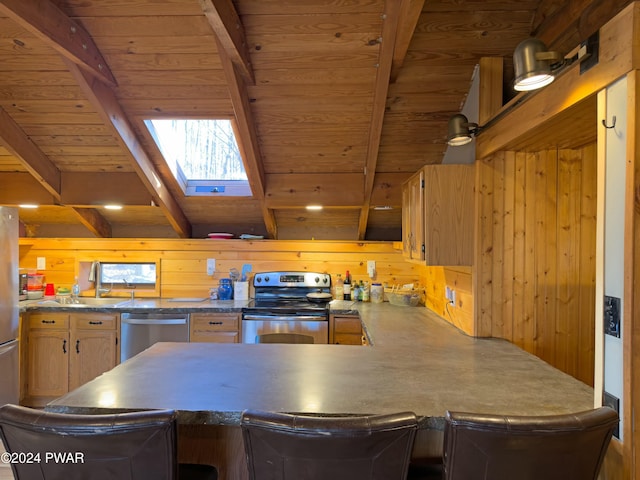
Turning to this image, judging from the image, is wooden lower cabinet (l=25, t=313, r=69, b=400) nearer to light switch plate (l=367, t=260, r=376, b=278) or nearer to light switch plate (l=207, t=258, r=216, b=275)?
light switch plate (l=207, t=258, r=216, b=275)

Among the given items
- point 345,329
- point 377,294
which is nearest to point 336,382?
point 345,329

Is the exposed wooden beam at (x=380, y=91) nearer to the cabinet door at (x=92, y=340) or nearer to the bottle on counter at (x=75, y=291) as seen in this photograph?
the cabinet door at (x=92, y=340)

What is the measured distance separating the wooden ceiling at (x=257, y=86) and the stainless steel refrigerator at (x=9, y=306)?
1.59 feet

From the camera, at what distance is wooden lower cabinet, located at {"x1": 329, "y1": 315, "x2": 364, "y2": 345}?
3227 mm

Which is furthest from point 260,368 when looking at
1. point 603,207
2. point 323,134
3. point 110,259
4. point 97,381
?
point 110,259

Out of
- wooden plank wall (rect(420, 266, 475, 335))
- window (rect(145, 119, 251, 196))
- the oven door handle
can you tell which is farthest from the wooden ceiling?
the oven door handle

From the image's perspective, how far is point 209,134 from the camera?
335 centimetres

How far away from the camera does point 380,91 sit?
92.1 inches

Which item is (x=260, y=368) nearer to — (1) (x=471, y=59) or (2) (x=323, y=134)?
(2) (x=323, y=134)

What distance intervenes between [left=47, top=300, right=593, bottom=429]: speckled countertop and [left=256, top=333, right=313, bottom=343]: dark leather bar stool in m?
1.23

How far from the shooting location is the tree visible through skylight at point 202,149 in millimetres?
3236

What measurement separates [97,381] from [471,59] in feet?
8.96

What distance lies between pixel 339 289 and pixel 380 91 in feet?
6.80

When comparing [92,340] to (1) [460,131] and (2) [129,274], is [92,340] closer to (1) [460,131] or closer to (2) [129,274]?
(2) [129,274]
